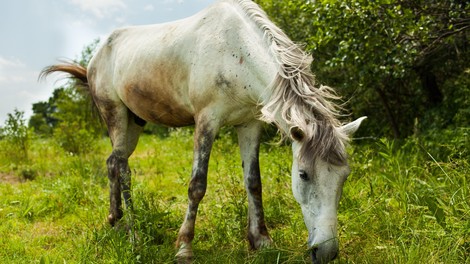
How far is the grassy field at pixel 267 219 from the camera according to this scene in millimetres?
3074

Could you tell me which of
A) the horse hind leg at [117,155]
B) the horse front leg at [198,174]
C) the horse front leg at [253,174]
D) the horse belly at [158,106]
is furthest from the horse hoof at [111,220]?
the horse front leg at [253,174]

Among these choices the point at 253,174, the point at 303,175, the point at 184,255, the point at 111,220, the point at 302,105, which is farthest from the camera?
the point at 111,220

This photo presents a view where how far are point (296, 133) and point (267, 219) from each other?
1.82m

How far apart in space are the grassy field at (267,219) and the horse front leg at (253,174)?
0.15m

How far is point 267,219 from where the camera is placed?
433 cm

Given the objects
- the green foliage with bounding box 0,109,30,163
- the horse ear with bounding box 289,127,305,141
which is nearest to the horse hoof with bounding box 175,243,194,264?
the horse ear with bounding box 289,127,305,141

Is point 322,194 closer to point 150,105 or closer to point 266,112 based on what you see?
point 266,112

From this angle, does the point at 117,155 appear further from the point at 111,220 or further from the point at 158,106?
the point at 158,106

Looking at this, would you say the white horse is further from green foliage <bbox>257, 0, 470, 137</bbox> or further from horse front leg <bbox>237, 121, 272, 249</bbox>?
green foliage <bbox>257, 0, 470, 137</bbox>

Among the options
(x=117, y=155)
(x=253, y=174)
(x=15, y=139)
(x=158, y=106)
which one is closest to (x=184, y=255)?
(x=253, y=174)

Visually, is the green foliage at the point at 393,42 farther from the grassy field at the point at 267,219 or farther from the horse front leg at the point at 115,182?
the horse front leg at the point at 115,182

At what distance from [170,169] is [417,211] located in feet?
14.9

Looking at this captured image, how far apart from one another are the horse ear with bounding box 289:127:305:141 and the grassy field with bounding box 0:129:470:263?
0.81 m

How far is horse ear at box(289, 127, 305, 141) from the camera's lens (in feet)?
8.86
